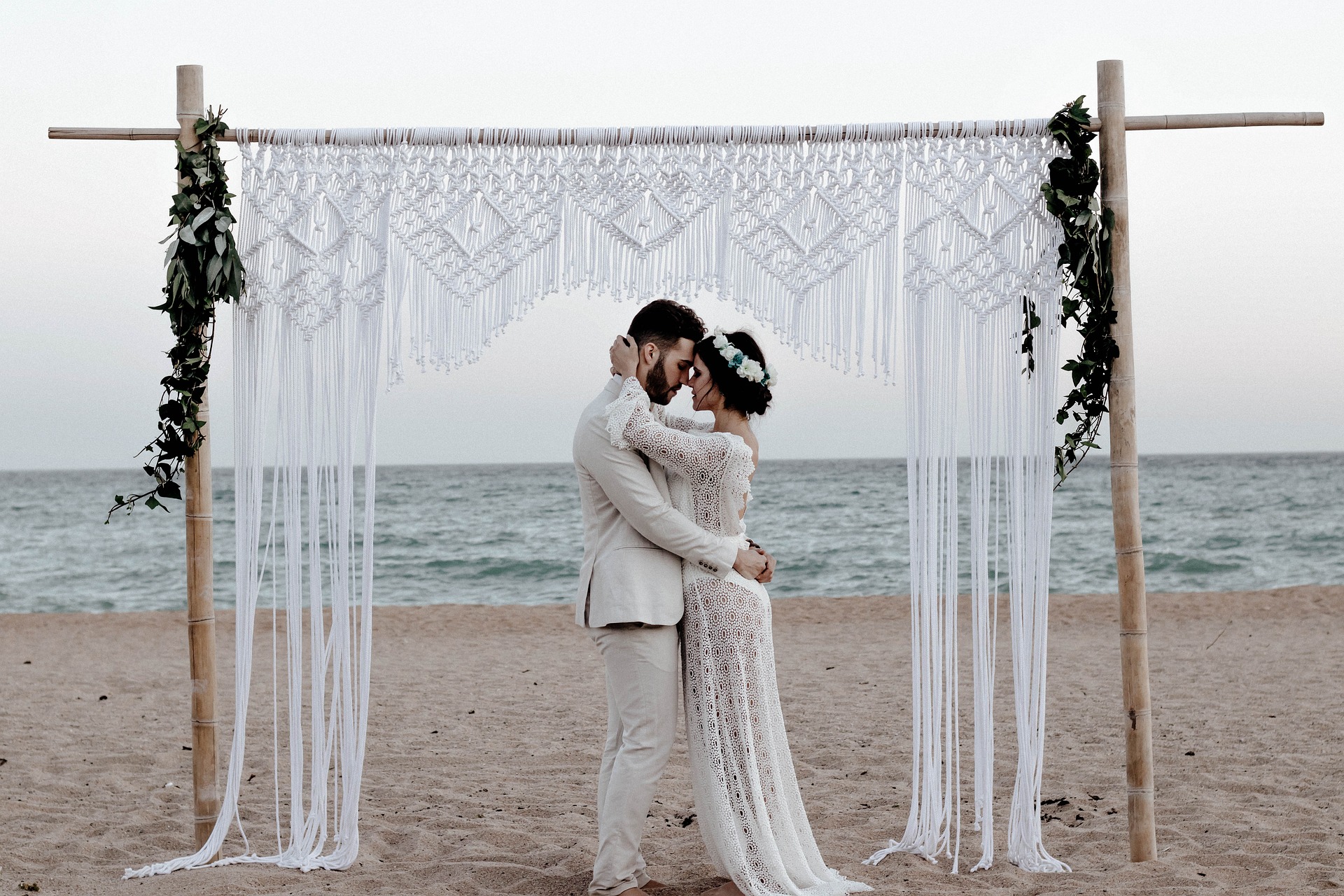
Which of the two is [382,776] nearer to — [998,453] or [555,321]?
[555,321]

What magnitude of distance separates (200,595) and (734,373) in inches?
65.8

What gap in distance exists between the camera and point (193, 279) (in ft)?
9.99

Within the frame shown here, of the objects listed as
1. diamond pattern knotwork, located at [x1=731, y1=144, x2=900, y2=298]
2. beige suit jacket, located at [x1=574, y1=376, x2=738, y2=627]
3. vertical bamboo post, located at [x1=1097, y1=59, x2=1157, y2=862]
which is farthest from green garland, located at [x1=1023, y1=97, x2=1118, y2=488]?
beige suit jacket, located at [x1=574, y1=376, x2=738, y2=627]

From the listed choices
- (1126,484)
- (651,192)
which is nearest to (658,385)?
(651,192)

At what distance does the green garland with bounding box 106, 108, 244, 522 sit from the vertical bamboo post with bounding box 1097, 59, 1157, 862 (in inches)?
95.1

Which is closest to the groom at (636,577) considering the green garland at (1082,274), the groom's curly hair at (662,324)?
the groom's curly hair at (662,324)

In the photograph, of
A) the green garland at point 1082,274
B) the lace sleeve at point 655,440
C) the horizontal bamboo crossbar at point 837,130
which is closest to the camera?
the lace sleeve at point 655,440

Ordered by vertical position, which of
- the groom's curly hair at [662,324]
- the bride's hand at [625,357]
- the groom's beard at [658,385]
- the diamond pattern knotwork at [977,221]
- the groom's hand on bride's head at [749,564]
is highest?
the diamond pattern knotwork at [977,221]

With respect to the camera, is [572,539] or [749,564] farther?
[572,539]

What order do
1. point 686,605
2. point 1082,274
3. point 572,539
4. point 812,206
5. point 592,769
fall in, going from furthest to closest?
1. point 572,539
2. point 592,769
3. point 812,206
4. point 1082,274
5. point 686,605

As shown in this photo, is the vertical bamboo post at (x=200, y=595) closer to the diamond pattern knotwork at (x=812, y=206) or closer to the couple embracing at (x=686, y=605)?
the couple embracing at (x=686, y=605)

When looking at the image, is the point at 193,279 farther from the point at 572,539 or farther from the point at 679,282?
the point at 572,539

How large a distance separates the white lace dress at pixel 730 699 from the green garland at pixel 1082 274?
0.95 m

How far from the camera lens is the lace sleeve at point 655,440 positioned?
2.61 meters
